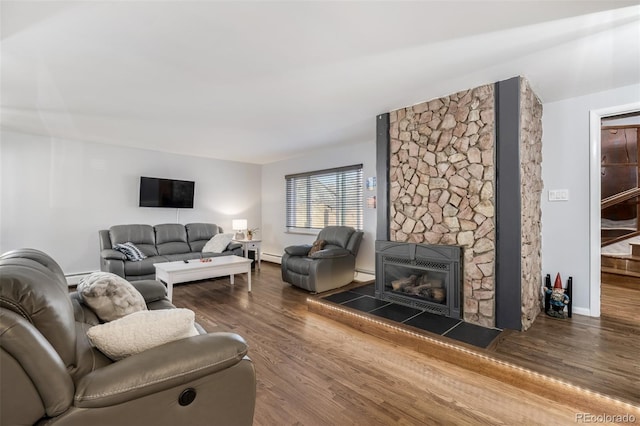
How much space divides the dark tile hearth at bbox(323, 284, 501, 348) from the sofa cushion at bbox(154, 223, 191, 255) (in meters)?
3.14

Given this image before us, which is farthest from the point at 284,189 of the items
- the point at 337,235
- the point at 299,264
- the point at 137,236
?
the point at 137,236

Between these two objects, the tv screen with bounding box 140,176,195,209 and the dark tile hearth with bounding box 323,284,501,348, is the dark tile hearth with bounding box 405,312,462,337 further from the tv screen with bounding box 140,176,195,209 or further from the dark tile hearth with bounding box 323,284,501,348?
the tv screen with bounding box 140,176,195,209

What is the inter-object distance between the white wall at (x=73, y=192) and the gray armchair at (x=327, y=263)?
2814 mm

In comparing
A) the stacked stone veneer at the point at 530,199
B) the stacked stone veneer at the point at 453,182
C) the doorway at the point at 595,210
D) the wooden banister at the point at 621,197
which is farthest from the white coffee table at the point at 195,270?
the wooden banister at the point at 621,197

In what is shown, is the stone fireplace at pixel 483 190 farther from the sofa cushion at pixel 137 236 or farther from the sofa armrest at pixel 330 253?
the sofa cushion at pixel 137 236

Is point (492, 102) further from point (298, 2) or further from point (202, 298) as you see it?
point (202, 298)

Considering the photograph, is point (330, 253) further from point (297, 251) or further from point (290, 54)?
point (290, 54)

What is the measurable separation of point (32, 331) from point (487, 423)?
7.03 feet

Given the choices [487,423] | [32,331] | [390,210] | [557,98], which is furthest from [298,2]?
[557,98]

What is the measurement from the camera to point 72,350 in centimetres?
106


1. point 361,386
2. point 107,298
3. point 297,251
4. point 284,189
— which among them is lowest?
point 361,386

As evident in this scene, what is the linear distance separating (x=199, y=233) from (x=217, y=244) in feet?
1.94

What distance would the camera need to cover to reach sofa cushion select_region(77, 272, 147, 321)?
163cm

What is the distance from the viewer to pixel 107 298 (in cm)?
165
